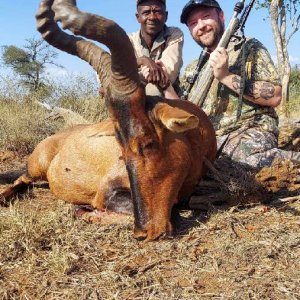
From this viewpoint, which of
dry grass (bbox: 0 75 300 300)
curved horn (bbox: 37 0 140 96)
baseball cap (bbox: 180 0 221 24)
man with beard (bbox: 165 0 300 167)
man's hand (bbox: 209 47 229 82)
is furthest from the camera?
baseball cap (bbox: 180 0 221 24)

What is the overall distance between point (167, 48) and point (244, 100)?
54.4 inches

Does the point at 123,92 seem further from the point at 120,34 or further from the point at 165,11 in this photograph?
the point at 165,11

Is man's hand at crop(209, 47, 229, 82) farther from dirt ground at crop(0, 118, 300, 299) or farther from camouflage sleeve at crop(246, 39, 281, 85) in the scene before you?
dirt ground at crop(0, 118, 300, 299)

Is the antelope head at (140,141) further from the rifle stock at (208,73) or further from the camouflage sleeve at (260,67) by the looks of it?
the camouflage sleeve at (260,67)

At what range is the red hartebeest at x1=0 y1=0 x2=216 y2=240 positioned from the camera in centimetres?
327

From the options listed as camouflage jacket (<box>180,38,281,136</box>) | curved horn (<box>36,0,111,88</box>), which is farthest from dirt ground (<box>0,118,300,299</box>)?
camouflage jacket (<box>180,38,281,136</box>)

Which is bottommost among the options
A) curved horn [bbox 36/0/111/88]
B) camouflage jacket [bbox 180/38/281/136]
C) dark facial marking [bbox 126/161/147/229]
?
dark facial marking [bbox 126/161/147/229]

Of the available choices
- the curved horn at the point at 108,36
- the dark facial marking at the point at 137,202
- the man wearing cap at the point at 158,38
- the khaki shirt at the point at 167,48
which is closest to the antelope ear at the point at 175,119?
the curved horn at the point at 108,36

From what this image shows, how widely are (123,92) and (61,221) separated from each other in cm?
126

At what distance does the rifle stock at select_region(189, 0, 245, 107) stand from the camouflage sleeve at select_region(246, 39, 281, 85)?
363 millimetres

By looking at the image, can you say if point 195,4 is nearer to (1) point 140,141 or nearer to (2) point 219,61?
(2) point 219,61

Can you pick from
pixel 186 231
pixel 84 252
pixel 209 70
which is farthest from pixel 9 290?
pixel 209 70

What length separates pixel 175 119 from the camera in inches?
128

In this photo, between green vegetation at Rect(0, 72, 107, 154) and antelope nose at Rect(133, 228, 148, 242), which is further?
green vegetation at Rect(0, 72, 107, 154)
